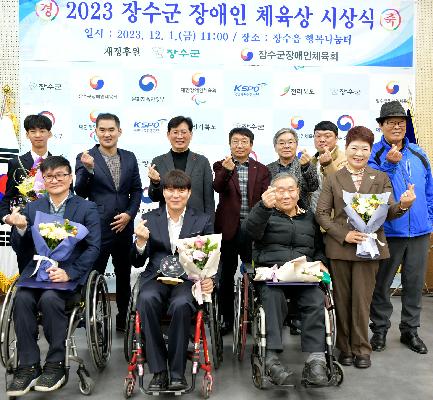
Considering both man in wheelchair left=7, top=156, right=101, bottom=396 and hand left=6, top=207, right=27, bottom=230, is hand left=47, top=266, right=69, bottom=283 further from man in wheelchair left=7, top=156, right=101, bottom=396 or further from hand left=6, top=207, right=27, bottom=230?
hand left=6, top=207, right=27, bottom=230

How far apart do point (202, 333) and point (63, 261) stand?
0.91 meters

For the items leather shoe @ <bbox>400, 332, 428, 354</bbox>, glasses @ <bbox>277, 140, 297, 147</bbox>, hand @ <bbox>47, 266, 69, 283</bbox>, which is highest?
glasses @ <bbox>277, 140, 297, 147</bbox>

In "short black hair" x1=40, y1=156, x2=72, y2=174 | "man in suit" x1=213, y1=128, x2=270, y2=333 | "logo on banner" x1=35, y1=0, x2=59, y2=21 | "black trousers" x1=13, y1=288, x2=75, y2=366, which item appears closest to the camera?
"black trousers" x1=13, y1=288, x2=75, y2=366

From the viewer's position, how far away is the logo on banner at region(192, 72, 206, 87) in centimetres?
471

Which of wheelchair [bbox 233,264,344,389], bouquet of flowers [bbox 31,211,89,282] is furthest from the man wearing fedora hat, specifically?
bouquet of flowers [bbox 31,211,89,282]

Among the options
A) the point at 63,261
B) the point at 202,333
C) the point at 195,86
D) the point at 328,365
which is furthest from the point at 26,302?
the point at 195,86

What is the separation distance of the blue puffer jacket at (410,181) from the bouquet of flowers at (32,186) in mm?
2214

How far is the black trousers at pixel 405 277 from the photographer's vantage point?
3396 millimetres

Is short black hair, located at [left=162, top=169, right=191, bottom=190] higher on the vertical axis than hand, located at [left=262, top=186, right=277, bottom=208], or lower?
higher

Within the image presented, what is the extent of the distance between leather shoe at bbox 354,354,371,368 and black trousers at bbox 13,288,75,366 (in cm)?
178

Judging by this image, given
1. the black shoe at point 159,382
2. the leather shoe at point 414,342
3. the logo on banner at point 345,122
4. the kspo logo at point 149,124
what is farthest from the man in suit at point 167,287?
the logo on banner at point 345,122

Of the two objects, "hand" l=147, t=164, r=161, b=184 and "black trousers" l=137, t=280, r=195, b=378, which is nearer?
"black trousers" l=137, t=280, r=195, b=378

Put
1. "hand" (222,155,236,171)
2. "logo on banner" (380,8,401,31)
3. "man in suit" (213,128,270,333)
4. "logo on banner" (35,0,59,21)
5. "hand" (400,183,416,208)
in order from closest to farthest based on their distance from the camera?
"hand" (400,183,416,208) < "hand" (222,155,236,171) < "man in suit" (213,128,270,333) < "logo on banner" (35,0,59,21) < "logo on banner" (380,8,401,31)

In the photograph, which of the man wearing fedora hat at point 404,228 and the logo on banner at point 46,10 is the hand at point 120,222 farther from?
the logo on banner at point 46,10
